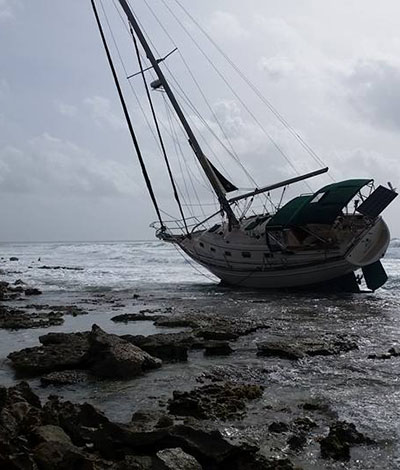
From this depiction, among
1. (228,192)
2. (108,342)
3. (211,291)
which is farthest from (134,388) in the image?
(228,192)

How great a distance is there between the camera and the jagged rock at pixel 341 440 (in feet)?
19.5

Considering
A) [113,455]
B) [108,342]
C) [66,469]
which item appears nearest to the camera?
[66,469]

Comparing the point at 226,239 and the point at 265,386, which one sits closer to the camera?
the point at 265,386

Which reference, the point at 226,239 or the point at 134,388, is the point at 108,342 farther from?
the point at 226,239

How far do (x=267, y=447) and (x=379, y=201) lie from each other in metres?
20.5

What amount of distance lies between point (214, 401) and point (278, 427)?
133cm

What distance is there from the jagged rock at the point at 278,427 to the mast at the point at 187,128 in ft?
75.7

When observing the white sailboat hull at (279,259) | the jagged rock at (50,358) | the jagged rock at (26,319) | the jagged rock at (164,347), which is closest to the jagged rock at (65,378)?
the jagged rock at (50,358)

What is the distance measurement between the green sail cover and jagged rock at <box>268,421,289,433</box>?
18.8 m

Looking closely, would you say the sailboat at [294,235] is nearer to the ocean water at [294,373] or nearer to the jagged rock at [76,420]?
the ocean water at [294,373]

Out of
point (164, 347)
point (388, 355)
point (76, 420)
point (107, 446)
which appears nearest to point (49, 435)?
point (107, 446)

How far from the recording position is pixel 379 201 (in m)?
24.9

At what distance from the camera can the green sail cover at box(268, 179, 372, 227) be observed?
24.7 m

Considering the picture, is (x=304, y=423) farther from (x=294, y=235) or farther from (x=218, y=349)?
(x=294, y=235)
